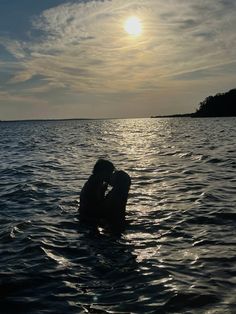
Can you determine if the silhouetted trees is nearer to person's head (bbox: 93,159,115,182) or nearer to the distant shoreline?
the distant shoreline

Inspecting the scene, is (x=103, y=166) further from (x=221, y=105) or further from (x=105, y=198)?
(x=221, y=105)

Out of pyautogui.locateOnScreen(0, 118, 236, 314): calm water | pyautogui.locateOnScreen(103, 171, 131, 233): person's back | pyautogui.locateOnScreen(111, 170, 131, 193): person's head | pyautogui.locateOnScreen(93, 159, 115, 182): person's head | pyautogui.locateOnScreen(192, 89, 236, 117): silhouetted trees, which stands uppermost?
pyautogui.locateOnScreen(192, 89, 236, 117): silhouetted trees

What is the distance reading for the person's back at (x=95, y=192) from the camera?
1118 cm

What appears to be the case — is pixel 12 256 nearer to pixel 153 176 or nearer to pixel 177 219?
pixel 177 219

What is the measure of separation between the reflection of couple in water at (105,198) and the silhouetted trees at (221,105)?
166 metres

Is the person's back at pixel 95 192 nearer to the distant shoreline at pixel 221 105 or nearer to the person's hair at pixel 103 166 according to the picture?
the person's hair at pixel 103 166

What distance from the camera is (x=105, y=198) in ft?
38.2

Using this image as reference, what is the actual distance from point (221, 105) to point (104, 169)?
17142cm

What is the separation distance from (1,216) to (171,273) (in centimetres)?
698

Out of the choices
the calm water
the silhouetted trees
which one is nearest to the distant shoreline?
the silhouetted trees

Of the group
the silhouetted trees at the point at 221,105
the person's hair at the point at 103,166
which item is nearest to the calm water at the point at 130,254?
the person's hair at the point at 103,166

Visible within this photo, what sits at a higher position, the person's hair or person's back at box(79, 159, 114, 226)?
the person's hair

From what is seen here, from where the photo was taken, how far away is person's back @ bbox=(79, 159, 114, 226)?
11.2 metres

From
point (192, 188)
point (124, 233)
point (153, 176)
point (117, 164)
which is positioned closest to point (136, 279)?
point (124, 233)
